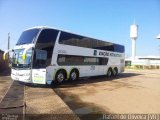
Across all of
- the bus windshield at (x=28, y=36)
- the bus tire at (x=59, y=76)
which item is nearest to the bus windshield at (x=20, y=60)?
the bus windshield at (x=28, y=36)

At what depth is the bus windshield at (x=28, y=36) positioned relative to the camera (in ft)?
42.6

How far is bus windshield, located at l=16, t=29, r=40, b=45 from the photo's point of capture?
13.0 meters

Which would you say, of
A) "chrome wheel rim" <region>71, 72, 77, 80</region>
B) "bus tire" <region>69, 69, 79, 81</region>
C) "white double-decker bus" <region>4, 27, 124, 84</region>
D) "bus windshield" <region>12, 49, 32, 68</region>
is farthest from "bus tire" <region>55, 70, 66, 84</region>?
"bus windshield" <region>12, 49, 32, 68</region>

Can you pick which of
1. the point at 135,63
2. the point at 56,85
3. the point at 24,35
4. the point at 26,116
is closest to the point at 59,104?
the point at 26,116

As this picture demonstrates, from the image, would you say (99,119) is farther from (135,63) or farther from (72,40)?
(135,63)

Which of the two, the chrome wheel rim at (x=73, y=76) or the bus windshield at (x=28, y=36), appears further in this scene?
the chrome wheel rim at (x=73, y=76)

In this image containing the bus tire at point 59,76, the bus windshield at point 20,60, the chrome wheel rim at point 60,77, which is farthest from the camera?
the chrome wheel rim at point 60,77

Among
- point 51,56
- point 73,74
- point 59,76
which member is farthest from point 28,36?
point 73,74

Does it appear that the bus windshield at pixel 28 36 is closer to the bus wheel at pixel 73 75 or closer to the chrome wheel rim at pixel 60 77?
the chrome wheel rim at pixel 60 77

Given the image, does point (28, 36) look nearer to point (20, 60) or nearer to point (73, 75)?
point (20, 60)

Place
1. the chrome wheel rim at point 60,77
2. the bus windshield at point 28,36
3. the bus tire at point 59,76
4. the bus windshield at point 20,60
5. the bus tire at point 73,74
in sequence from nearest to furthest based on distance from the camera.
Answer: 1. the bus windshield at point 20,60
2. the bus windshield at point 28,36
3. the bus tire at point 59,76
4. the chrome wheel rim at point 60,77
5. the bus tire at point 73,74

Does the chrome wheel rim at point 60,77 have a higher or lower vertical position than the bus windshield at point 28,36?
lower

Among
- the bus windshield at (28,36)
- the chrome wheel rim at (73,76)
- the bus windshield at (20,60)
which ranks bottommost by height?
the chrome wheel rim at (73,76)

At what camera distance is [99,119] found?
668 centimetres
